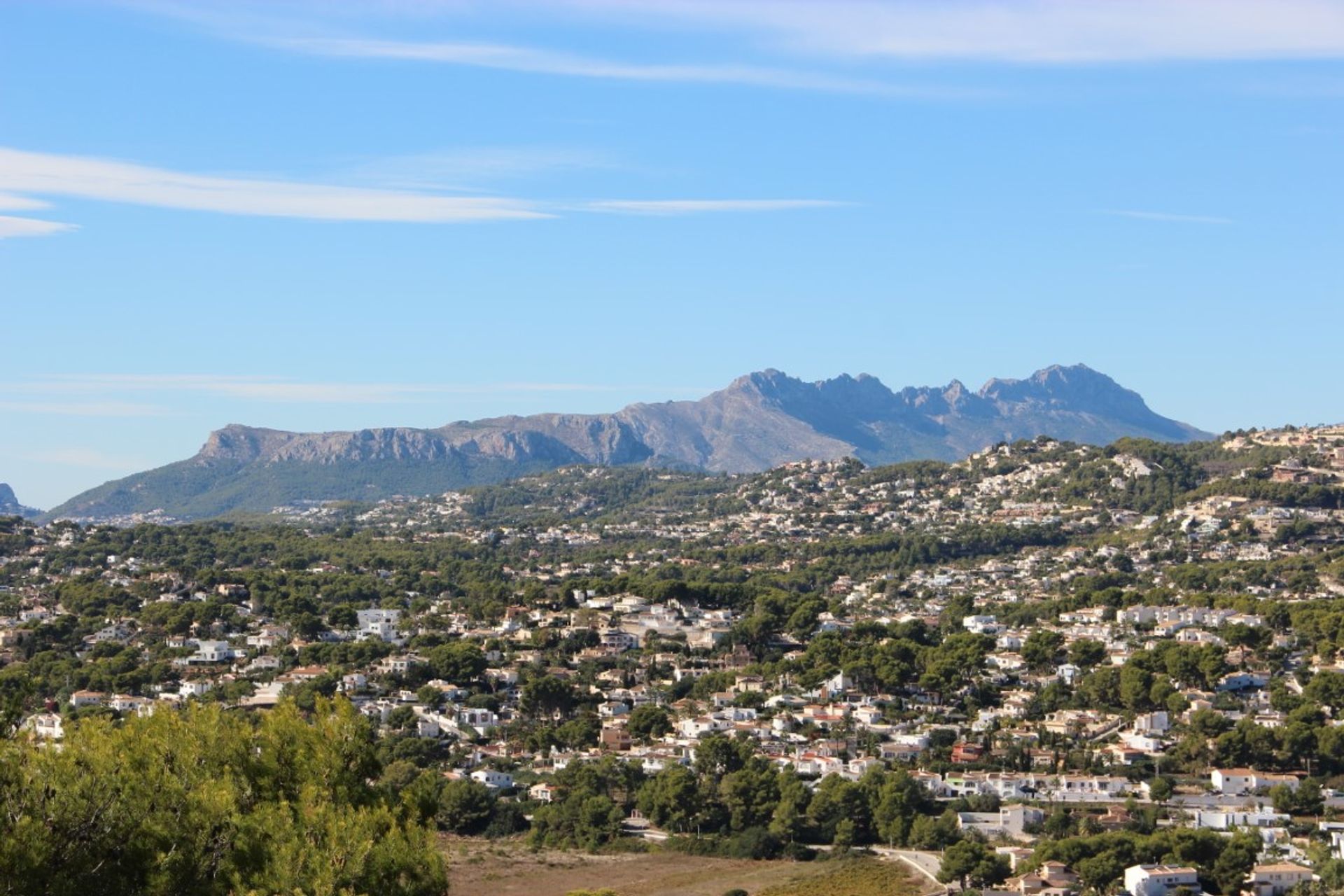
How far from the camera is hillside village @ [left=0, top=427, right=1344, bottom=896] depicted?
45.1 meters

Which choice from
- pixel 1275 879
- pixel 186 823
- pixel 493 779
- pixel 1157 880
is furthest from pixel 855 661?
pixel 186 823

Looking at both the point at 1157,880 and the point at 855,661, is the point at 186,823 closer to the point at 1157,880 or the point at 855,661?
the point at 1157,880

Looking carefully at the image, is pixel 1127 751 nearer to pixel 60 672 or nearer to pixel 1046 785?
pixel 1046 785

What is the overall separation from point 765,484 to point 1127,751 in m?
107

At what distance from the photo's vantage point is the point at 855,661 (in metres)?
63.0

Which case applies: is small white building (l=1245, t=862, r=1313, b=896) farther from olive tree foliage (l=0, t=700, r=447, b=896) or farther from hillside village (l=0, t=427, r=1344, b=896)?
olive tree foliage (l=0, t=700, r=447, b=896)

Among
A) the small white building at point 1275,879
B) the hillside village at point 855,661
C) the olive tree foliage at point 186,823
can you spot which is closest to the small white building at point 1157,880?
the hillside village at point 855,661

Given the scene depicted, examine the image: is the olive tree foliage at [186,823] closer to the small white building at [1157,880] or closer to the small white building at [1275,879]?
the small white building at [1157,880]

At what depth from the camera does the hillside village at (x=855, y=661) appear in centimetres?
4512

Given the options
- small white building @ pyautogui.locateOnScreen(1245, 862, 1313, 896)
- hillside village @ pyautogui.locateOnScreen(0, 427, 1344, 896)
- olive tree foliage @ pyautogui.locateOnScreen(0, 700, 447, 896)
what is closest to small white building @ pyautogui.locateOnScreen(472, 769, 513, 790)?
hillside village @ pyautogui.locateOnScreen(0, 427, 1344, 896)

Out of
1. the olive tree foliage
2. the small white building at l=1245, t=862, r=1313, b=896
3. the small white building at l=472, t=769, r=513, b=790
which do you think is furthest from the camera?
the small white building at l=472, t=769, r=513, b=790

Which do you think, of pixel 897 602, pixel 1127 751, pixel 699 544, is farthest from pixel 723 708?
pixel 699 544

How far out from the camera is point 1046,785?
47.4 metres

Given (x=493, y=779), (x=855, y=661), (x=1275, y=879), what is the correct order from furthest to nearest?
1. (x=855, y=661)
2. (x=493, y=779)
3. (x=1275, y=879)
